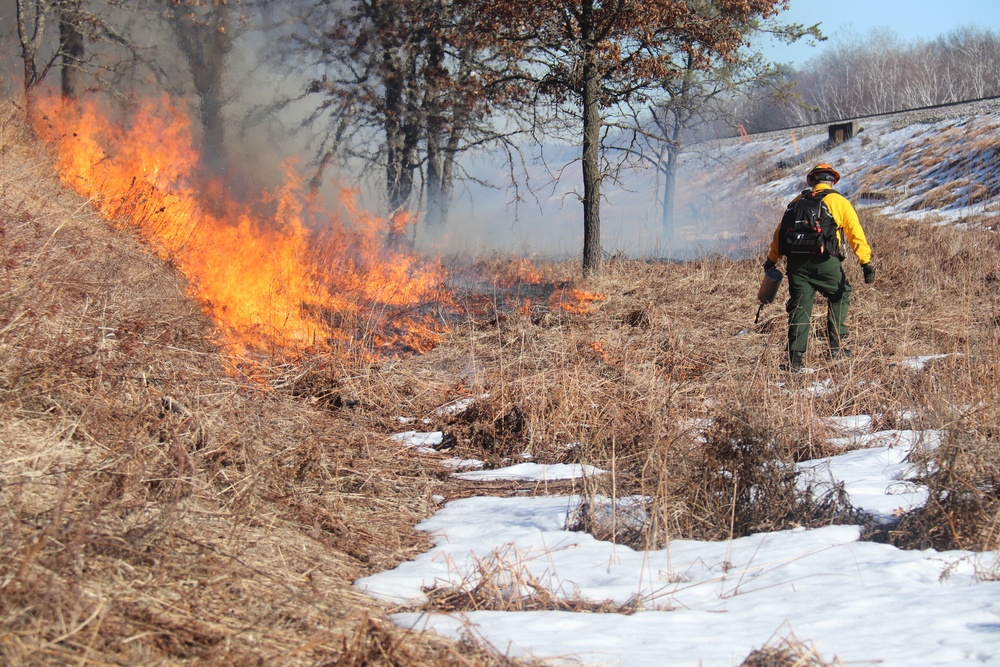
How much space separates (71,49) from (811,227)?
1099 centimetres

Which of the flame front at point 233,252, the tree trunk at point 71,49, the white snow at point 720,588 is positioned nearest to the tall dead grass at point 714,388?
the white snow at point 720,588

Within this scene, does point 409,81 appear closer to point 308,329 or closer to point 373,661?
point 308,329

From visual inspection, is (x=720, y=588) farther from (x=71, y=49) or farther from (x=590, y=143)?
(x=71, y=49)

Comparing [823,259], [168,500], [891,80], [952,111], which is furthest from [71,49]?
[891,80]

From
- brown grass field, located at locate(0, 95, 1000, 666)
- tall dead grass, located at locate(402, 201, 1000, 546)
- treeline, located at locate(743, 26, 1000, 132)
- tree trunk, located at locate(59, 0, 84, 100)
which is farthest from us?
treeline, located at locate(743, 26, 1000, 132)

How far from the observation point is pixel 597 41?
11711 mm

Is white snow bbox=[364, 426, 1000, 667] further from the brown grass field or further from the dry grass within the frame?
the brown grass field

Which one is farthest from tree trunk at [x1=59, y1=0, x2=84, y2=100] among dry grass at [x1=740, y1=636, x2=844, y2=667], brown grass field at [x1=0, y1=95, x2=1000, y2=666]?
dry grass at [x1=740, y1=636, x2=844, y2=667]

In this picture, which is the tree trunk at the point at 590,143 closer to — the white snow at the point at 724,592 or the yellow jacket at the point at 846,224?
the yellow jacket at the point at 846,224

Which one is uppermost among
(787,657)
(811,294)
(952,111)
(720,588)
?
(952,111)

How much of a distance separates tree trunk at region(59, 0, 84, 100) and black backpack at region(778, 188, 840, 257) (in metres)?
10.2

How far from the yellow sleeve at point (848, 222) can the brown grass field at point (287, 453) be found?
0.99m

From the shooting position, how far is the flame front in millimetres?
7824

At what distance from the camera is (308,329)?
25.0 feet
